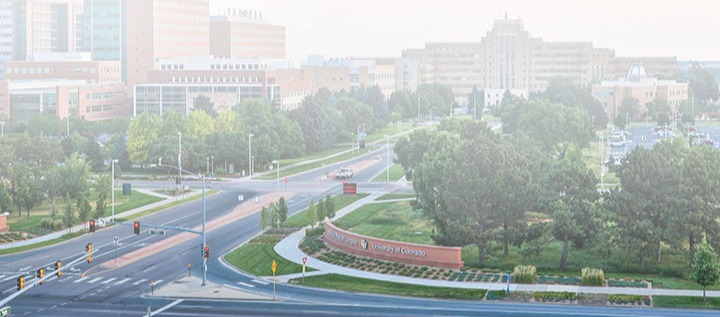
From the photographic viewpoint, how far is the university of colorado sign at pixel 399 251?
7888 centimetres

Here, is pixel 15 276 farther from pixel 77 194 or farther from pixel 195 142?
pixel 195 142

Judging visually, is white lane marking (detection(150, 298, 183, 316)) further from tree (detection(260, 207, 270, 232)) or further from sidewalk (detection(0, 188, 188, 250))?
sidewalk (detection(0, 188, 188, 250))

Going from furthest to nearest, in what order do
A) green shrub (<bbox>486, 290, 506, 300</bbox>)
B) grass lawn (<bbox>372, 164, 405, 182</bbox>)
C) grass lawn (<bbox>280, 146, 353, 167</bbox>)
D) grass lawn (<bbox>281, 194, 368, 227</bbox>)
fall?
grass lawn (<bbox>280, 146, 353, 167</bbox>)
grass lawn (<bbox>372, 164, 405, 182</bbox>)
grass lawn (<bbox>281, 194, 368, 227</bbox>)
green shrub (<bbox>486, 290, 506, 300</bbox>)

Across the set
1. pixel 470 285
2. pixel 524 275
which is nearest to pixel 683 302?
pixel 524 275

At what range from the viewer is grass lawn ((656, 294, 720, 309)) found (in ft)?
218

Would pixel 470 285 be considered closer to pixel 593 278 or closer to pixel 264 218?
pixel 593 278

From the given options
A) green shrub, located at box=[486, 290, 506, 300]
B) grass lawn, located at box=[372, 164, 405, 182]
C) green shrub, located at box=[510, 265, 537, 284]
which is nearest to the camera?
green shrub, located at box=[486, 290, 506, 300]

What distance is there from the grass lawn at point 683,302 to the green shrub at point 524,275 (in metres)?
8.40

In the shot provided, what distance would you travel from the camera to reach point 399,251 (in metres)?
80.8

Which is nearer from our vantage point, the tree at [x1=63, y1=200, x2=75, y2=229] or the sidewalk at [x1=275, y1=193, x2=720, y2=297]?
the sidewalk at [x1=275, y1=193, x2=720, y2=297]

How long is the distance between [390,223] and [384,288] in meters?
28.6

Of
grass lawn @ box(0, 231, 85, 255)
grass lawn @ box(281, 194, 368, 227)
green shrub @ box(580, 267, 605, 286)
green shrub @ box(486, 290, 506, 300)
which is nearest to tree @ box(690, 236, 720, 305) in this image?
green shrub @ box(580, 267, 605, 286)

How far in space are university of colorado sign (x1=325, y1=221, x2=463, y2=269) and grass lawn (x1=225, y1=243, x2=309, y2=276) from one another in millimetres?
5171

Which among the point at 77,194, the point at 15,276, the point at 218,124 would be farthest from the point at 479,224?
the point at 218,124
